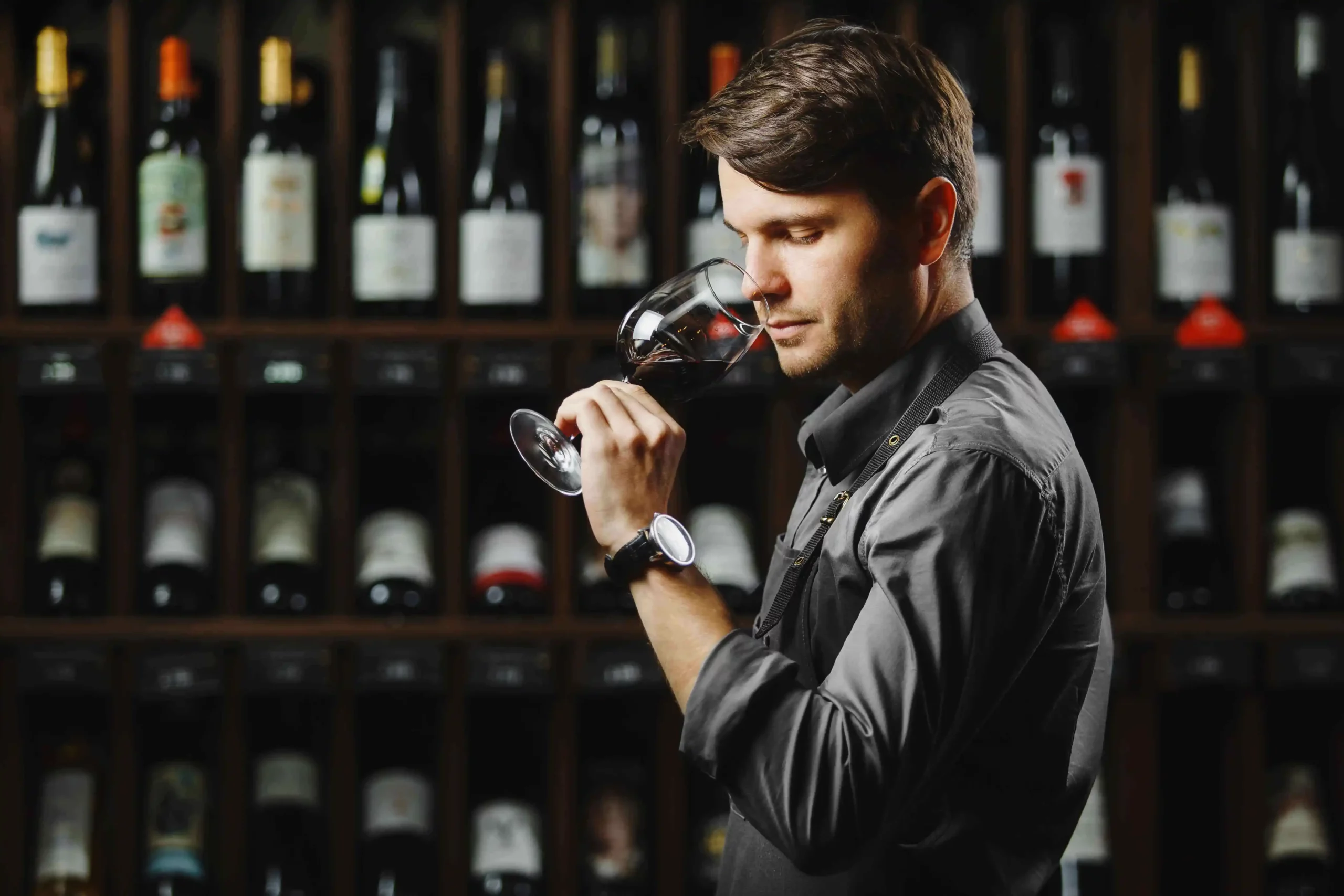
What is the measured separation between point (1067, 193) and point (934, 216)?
119 cm

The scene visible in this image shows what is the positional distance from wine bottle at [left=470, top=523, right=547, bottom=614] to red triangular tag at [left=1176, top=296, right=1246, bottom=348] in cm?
96

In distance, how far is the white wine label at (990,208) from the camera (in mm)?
1964

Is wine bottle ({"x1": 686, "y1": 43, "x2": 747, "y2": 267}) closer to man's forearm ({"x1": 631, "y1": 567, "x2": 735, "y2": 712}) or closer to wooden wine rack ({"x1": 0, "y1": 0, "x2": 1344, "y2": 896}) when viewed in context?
wooden wine rack ({"x1": 0, "y1": 0, "x2": 1344, "y2": 896})

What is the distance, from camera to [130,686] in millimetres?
1922

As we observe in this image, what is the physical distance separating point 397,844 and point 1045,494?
1491mm

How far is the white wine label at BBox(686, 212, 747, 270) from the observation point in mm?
1954

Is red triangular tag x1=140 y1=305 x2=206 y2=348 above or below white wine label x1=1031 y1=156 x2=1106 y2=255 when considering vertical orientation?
below

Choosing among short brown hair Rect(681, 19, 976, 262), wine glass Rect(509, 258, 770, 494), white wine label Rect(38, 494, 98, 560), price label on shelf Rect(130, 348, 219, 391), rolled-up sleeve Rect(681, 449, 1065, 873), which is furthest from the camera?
white wine label Rect(38, 494, 98, 560)

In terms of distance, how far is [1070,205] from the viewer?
197 cm

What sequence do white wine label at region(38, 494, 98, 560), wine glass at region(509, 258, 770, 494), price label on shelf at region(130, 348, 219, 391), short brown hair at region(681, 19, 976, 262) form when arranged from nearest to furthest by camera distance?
short brown hair at region(681, 19, 976, 262) < wine glass at region(509, 258, 770, 494) < price label on shelf at region(130, 348, 219, 391) < white wine label at region(38, 494, 98, 560)

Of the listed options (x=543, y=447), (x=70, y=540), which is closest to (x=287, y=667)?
(x=70, y=540)

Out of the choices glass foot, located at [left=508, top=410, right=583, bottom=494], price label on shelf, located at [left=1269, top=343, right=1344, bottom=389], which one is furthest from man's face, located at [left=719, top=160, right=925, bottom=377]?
price label on shelf, located at [left=1269, top=343, right=1344, bottom=389]

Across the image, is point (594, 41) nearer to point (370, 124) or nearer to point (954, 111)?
point (370, 124)

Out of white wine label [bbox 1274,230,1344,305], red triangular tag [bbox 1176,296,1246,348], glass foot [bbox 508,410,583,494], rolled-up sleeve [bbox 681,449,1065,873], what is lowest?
rolled-up sleeve [bbox 681,449,1065,873]
